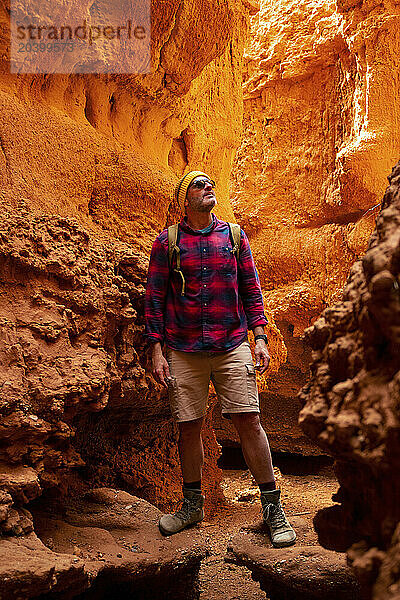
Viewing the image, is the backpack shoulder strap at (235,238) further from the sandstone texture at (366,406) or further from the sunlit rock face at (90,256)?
the sandstone texture at (366,406)

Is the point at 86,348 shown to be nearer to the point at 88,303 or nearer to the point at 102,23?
the point at 88,303

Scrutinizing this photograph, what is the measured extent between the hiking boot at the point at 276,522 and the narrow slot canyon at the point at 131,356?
0.05 m

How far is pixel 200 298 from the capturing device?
2787mm

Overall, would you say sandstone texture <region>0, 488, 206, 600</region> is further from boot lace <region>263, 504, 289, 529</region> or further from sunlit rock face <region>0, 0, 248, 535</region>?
boot lace <region>263, 504, 289, 529</region>

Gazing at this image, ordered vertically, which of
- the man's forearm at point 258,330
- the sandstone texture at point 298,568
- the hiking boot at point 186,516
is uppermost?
→ the man's forearm at point 258,330

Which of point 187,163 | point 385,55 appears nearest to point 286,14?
point 385,55

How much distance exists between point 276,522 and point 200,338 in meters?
0.93

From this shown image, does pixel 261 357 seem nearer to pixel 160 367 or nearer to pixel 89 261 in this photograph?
pixel 160 367

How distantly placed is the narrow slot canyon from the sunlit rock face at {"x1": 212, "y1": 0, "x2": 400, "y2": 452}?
151 centimetres

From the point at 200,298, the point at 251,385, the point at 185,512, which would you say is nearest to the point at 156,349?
the point at 200,298

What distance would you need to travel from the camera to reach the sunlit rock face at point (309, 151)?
18.8 ft

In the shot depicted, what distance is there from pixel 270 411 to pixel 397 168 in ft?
17.9

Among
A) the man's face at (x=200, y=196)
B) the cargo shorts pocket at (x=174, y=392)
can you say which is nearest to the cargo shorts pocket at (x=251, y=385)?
the cargo shorts pocket at (x=174, y=392)

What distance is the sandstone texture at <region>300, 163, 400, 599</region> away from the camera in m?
1.08
